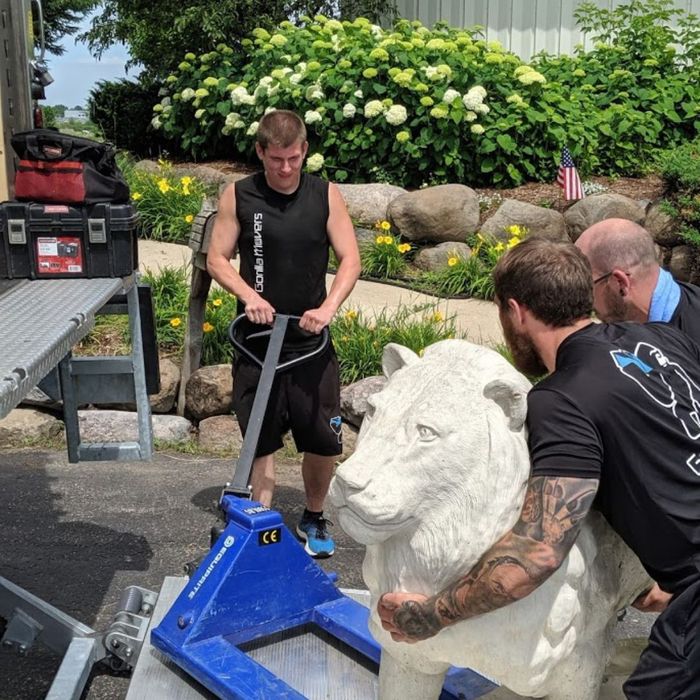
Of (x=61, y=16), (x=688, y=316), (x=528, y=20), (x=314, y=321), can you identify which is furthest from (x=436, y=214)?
(x=61, y=16)

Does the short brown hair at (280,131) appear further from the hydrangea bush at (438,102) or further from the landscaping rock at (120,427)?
the hydrangea bush at (438,102)

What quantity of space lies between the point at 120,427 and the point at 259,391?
260 centimetres

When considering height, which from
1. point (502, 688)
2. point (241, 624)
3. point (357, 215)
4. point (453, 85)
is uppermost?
point (453, 85)

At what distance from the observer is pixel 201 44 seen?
1048 cm

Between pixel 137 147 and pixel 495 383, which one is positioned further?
pixel 137 147

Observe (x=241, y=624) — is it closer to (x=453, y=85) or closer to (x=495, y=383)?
(x=495, y=383)

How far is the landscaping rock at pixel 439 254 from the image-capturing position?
24.6 ft

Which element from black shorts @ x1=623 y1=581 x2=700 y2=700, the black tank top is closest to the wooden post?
the black tank top

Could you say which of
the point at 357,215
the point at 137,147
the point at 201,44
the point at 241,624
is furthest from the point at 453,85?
the point at 241,624

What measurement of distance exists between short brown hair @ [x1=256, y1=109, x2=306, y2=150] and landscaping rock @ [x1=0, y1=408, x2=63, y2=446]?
2.85 meters

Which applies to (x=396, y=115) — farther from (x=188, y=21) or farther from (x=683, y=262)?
(x=188, y=21)

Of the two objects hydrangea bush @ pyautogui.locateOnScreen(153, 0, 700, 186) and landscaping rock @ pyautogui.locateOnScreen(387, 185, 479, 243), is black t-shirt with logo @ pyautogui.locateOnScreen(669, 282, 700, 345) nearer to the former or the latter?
landscaping rock @ pyautogui.locateOnScreen(387, 185, 479, 243)

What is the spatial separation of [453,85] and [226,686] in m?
7.14

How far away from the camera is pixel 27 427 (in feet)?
19.5
